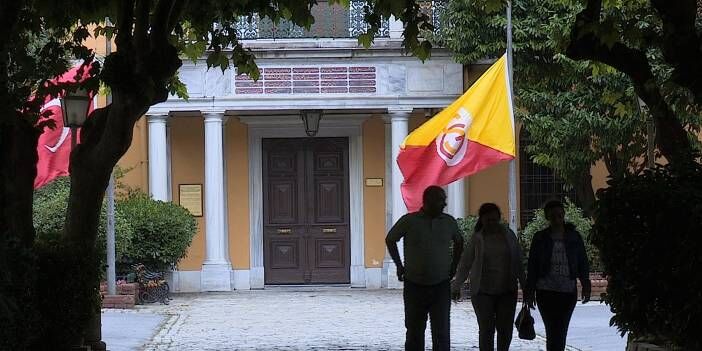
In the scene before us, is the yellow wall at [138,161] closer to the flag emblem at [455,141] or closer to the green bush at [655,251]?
the flag emblem at [455,141]

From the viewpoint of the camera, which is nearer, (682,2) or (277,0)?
(682,2)

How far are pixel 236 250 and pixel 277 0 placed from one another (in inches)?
570

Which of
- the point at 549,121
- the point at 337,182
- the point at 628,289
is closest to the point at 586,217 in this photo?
the point at 549,121

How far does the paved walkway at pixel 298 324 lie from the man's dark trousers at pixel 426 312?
3.73 m

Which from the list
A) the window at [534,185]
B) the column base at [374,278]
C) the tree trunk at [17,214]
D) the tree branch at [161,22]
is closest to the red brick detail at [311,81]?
the window at [534,185]

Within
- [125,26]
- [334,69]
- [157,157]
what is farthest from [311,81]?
[125,26]

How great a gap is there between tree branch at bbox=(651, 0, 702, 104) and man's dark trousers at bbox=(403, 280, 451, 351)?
2.94 meters

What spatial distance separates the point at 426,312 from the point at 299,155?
15.6m

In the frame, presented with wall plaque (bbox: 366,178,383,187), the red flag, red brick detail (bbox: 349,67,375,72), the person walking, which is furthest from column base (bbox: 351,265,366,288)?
the person walking

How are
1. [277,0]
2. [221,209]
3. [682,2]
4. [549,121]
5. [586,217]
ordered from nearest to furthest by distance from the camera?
[682,2]
[277,0]
[549,121]
[586,217]
[221,209]

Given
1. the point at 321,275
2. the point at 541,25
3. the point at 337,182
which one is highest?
the point at 541,25

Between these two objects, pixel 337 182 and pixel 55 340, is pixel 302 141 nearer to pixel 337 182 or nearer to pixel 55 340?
pixel 337 182

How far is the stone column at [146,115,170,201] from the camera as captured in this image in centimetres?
2542

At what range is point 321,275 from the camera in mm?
26953
